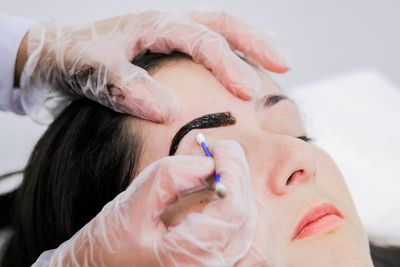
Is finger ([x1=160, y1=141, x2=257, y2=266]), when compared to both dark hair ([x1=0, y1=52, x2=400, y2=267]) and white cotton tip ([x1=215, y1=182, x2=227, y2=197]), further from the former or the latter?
dark hair ([x1=0, y1=52, x2=400, y2=267])

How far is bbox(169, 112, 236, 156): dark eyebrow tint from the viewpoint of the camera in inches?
41.9

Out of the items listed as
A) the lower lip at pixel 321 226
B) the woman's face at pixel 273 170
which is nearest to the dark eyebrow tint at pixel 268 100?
the woman's face at pixel 273 170

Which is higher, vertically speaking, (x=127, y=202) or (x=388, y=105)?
(x=127, y=202)

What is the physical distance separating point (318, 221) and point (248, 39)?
2.13 feet

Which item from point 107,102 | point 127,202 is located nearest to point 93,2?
point 107,102

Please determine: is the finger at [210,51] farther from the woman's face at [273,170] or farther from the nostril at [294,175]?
the nostril at [294,175]

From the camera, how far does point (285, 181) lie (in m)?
1.00

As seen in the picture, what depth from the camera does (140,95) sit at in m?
1.12

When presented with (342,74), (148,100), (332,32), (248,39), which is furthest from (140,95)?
(332,32)

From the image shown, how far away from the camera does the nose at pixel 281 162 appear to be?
100 cm

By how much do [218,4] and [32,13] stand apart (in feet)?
3.30

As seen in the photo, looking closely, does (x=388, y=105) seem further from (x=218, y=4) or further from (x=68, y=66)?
(x=68, y=66)

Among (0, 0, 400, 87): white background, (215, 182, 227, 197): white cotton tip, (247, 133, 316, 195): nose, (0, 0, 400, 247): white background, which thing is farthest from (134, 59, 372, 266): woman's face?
(0, 0, 400, 87): white background

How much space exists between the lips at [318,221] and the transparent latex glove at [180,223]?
0.41 feet
